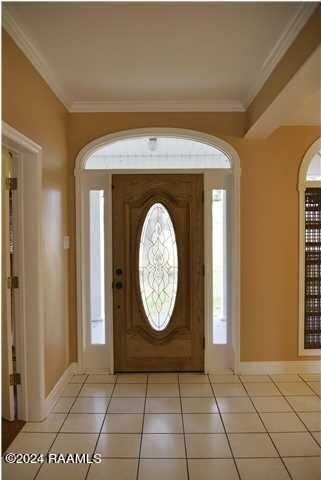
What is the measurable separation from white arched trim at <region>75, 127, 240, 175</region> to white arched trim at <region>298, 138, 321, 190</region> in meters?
0.66

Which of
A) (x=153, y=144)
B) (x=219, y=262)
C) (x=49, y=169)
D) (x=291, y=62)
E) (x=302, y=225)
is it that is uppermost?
(x=291, y=62)

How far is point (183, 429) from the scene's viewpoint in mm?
2760

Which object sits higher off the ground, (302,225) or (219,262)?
(302,225)

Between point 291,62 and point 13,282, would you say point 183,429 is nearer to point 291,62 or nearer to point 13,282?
point 13,282

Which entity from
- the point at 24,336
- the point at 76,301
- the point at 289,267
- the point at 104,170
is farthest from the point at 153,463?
the point at 104,170

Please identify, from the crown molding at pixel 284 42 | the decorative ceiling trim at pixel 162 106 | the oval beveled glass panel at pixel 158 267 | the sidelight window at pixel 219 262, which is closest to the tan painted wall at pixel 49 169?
the decorative ceiling trim at pixel 162 106

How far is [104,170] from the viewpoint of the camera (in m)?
3.85

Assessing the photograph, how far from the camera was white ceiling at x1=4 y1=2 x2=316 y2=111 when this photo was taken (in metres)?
2.19

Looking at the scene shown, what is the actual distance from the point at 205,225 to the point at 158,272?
2.26 ft

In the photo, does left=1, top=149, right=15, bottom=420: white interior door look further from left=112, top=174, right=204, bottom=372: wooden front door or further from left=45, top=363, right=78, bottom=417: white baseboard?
left=112, top=174, right=204, bottom=372: wooden front door

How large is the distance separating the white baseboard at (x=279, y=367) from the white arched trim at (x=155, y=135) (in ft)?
6.65

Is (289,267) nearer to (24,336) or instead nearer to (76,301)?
(76,301)

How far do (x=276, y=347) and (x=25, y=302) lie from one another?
100 inches

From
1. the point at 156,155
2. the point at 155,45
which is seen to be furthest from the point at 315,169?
the point at 155,45
